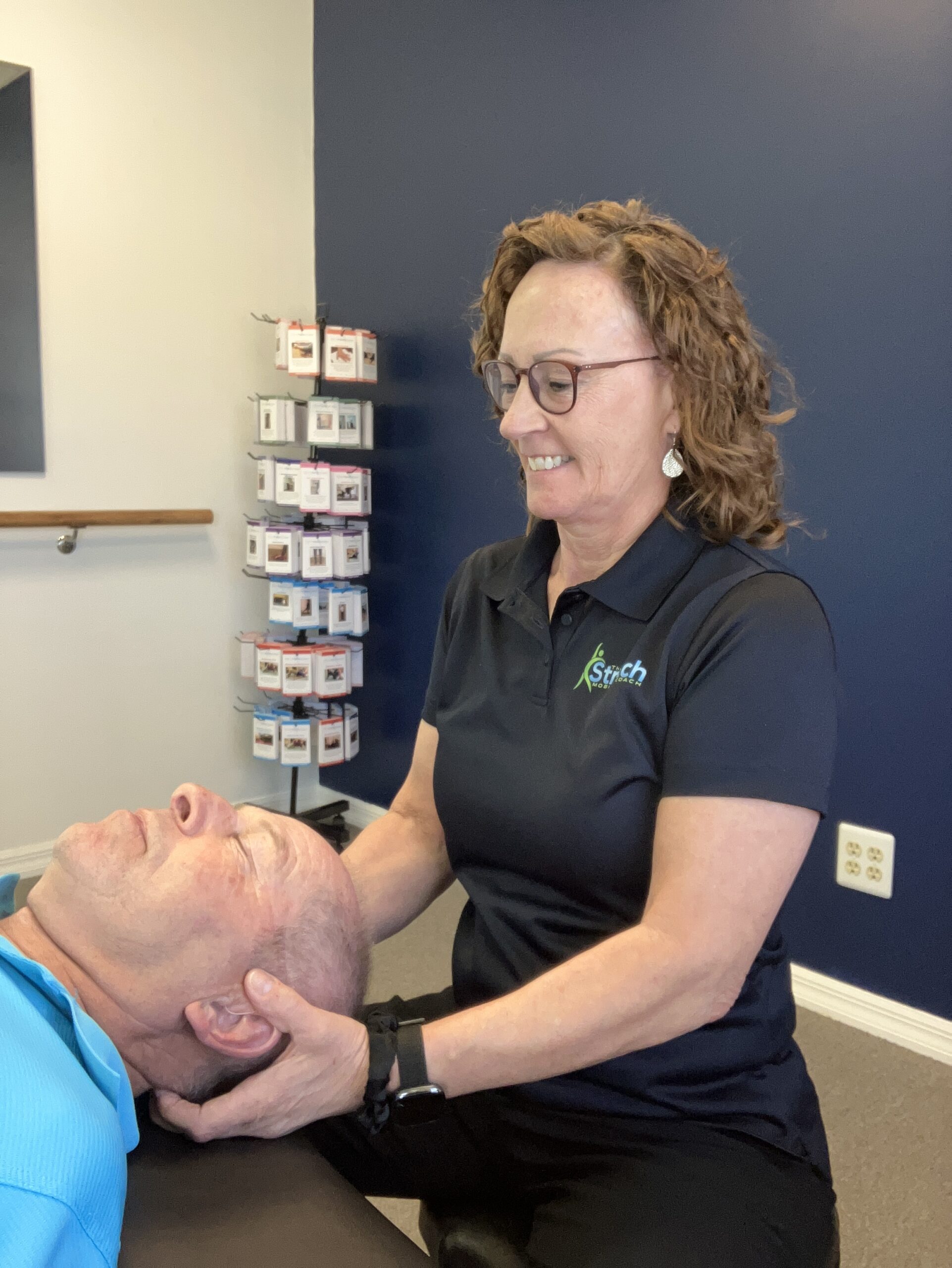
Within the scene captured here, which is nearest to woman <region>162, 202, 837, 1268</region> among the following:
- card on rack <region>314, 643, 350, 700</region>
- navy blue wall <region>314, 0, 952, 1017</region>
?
navy blue wall <region>314, 0, 952, 1017</region>

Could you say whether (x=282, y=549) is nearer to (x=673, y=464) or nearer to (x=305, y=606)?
(x=305, y=606)

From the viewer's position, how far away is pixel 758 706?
1024mm

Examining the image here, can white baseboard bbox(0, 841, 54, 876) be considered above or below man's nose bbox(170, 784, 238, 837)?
below

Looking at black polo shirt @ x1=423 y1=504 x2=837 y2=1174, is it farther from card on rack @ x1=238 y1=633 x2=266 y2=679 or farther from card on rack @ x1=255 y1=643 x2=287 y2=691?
card on rack @ x1=238 y1=633 x2=266 y2=679

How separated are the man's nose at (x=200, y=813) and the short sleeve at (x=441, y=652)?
39 cm

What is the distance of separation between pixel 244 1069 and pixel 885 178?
2154 mm

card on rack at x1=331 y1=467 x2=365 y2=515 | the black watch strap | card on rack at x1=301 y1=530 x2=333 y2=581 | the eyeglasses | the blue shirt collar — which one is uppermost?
the eyeglasses

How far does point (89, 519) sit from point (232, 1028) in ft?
7.99

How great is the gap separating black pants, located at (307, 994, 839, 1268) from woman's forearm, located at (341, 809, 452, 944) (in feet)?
0.84

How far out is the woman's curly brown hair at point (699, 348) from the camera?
1.21 meters

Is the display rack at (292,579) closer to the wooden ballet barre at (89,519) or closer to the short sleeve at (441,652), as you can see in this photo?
the wooden ballet barre at (89,519)

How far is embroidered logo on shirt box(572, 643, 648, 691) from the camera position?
1.13 meters

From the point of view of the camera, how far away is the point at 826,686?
1.06 meters

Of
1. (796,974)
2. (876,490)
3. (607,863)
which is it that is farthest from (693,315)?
(796,974)
